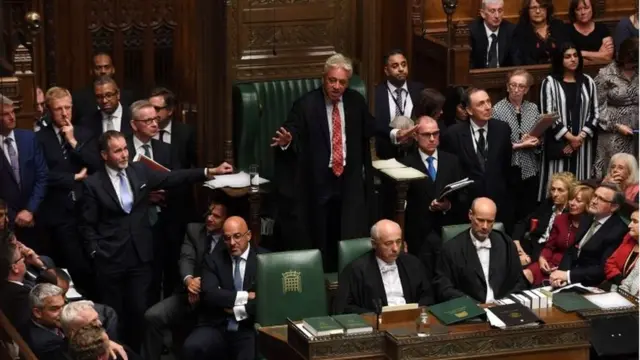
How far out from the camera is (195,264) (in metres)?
10.6


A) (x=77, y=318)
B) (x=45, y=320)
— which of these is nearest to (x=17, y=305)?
(x=45, y=320)

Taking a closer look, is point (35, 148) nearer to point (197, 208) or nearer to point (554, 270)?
point (197, 208)

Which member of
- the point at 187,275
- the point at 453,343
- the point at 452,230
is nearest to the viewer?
the point at 453,343

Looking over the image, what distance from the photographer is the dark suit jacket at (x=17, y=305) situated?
31.3 feet

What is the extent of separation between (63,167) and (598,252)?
3.00 metres

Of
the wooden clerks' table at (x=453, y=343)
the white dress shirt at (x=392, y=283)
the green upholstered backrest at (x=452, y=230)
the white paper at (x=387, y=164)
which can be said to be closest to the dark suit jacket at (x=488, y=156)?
the white paper at (x=387, y=164)

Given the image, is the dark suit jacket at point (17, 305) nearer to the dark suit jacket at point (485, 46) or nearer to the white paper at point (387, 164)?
the white paper at point (387, 164)

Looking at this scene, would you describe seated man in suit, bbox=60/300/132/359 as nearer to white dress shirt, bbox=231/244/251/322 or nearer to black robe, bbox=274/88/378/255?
white dress shirt, bbox=231/244/251/322

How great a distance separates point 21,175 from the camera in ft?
34.5

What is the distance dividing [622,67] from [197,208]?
2.77 m

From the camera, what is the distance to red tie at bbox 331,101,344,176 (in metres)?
11.1

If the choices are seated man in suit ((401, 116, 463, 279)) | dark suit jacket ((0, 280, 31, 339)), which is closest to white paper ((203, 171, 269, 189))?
seated man in suit ((401, 116, 463, 279))

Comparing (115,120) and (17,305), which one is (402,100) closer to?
(115,120)

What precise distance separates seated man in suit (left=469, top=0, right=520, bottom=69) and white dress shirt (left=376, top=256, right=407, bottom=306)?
2615mm
